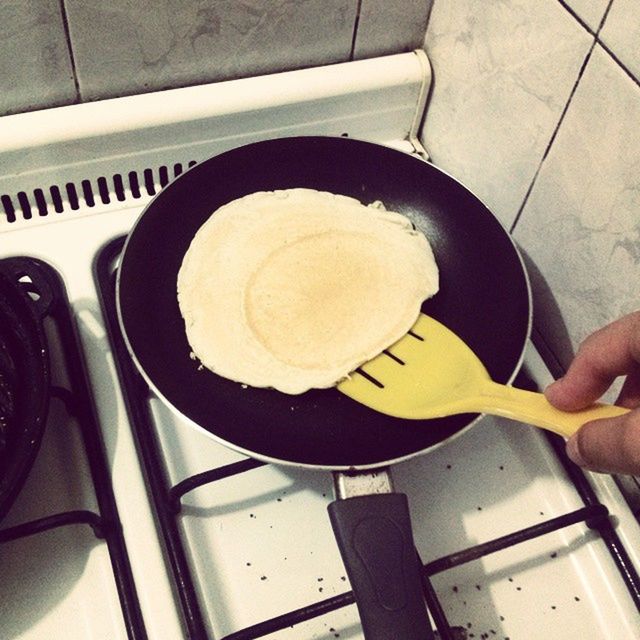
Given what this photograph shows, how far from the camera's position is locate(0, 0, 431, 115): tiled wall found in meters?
0.55

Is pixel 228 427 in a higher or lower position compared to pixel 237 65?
lower

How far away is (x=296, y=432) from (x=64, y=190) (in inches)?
12.2

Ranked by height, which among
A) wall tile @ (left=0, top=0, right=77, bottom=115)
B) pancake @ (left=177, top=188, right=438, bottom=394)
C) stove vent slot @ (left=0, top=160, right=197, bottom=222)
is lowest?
pancake @ (left=177, top=188, right=438, bottom=394)

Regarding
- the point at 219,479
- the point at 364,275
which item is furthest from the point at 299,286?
the point at 219,479

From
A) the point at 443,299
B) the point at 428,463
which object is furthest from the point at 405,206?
the point at 428,463

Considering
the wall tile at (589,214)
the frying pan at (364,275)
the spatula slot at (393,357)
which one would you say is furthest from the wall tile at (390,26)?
the spatula slot at (393,357)

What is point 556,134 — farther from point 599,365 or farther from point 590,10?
point 599,365

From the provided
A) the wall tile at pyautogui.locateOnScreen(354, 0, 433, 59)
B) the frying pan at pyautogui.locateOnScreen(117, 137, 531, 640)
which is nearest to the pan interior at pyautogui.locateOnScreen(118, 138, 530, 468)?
the frying pan at pyautogui.locateOnScreen(117, 137, 531, 640)

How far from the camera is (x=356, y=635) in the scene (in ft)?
1.57

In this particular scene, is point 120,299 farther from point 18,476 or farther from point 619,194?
point 619,194

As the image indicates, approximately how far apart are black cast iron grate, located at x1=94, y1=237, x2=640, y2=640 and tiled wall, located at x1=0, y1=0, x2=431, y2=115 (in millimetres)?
190

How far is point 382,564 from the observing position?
433 millimetres

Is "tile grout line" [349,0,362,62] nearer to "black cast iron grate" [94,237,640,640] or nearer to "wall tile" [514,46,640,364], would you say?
"wall tile" [514,46,640,364]

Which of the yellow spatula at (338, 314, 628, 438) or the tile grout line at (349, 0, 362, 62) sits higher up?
the tile grout line at (349, 0, 362, 62)
